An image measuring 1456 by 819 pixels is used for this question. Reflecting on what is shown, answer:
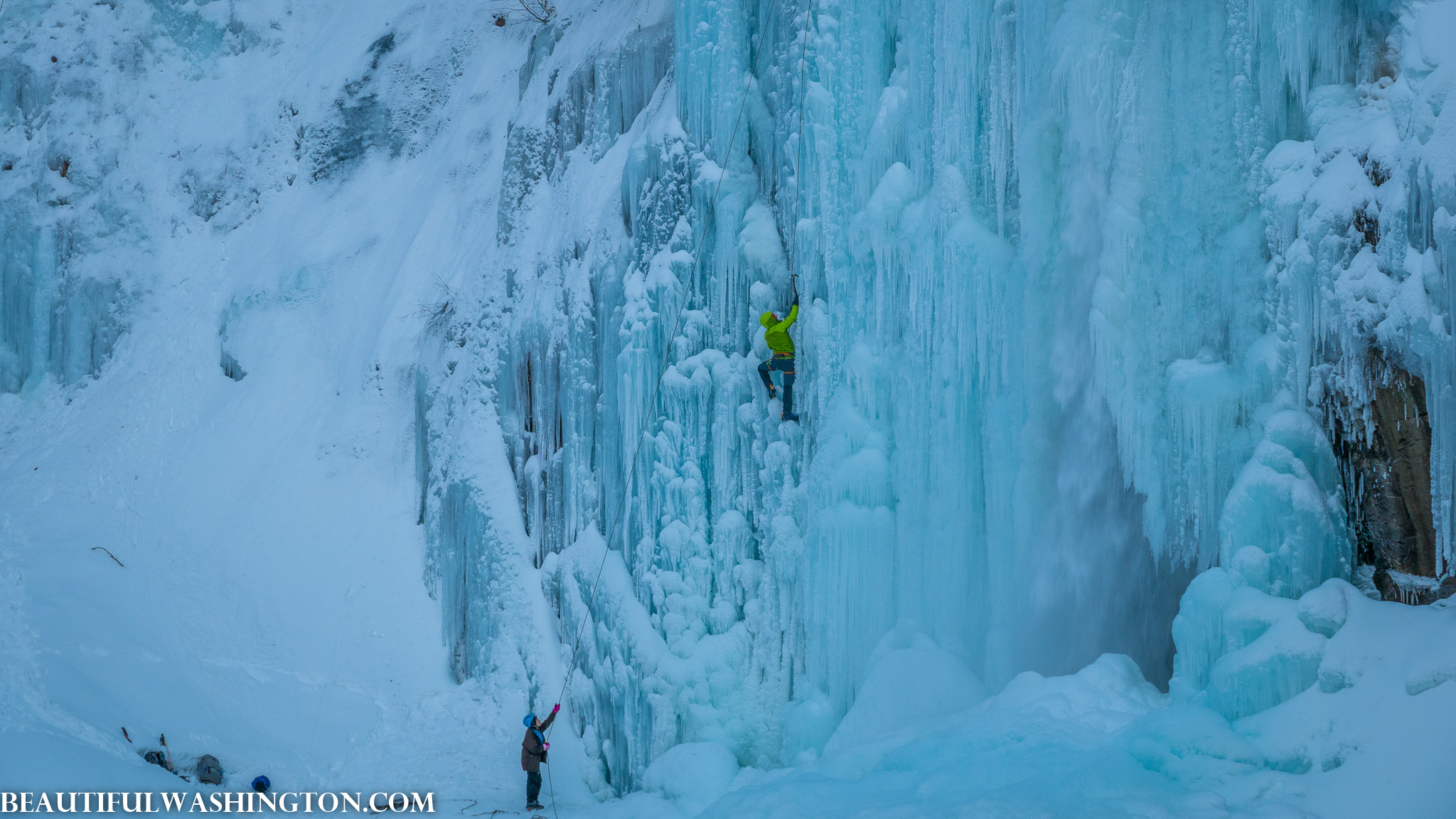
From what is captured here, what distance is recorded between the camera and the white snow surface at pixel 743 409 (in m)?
4.71

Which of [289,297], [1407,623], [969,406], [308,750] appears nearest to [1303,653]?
[1407,623]

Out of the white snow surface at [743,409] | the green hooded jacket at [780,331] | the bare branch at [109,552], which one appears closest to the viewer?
the white snow surface at [743,409]

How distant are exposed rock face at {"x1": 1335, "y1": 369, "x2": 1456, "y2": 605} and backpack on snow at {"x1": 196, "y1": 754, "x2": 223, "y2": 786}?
9.03 metres

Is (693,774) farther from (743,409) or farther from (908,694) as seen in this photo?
(743,409)

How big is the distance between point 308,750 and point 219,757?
2.52 feet

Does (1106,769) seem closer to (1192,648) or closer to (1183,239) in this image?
(1192,648)

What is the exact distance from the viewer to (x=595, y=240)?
31.5ft

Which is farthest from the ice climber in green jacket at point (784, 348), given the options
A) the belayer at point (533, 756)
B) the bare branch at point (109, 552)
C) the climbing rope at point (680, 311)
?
the bare branch at point (109, 552)

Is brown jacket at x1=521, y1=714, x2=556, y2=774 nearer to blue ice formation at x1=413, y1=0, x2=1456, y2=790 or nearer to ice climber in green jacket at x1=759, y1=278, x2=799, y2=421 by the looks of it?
blue ice formation at x1=413, y1=0, x2=1456, y2=790

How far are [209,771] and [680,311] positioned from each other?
5884mm

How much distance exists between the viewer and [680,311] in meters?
8.29

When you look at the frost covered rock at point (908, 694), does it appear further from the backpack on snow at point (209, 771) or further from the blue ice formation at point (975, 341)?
the backpack on snow at point (209, 771)

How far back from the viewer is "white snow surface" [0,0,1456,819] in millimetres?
4711

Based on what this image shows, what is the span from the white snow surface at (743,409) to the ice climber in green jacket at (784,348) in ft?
0.42
